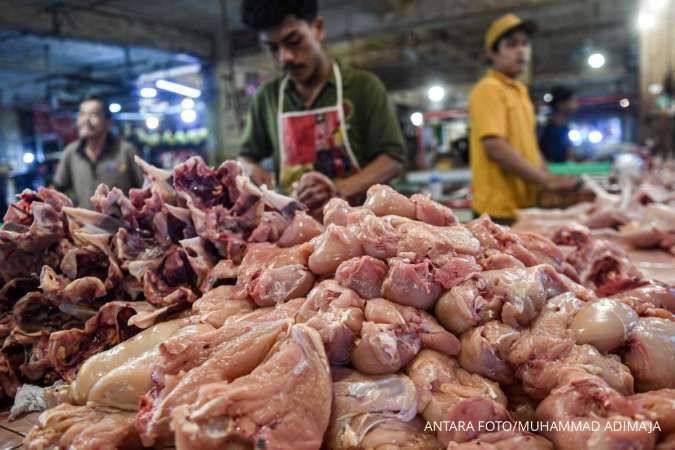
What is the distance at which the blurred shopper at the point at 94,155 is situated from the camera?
5.34 metres

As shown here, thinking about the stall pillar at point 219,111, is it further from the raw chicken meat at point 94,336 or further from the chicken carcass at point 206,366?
the chicken carcass at point 206,366

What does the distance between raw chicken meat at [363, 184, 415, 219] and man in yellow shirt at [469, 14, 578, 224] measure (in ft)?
9.23

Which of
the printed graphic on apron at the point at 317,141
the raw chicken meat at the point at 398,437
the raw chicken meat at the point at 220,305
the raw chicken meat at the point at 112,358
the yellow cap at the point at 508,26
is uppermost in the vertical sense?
the yellow cap at the point at 508,26

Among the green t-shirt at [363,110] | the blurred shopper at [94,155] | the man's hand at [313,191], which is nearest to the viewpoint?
the man's hand at [313,191]

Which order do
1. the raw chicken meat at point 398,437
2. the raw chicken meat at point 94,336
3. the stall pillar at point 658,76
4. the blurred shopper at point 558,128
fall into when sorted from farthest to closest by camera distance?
the stall pillar at point 658,76 → the blurred shopper at point 558,128 → the raw chicken meat at point 94,336 → the raw chicken meat at point 398,437

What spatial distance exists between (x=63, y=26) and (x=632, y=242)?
10.7 meters

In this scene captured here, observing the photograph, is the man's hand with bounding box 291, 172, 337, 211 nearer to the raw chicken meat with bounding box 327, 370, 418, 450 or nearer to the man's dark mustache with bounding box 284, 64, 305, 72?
the raw chicken meat with bounding box 327, 370, 418, 450

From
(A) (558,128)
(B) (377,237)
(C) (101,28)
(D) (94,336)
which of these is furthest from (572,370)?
(C) (101,28)

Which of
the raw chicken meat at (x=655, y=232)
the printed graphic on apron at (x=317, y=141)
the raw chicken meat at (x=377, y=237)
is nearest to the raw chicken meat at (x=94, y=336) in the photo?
the raw chicken meat at (x=377, y=237)

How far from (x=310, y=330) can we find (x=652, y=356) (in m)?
0.82

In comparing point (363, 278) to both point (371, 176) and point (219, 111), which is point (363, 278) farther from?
point (219, 111)

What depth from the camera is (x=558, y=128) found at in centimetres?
831

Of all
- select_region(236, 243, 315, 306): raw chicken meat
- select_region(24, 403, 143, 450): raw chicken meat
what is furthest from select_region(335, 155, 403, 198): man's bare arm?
select_region(24, 403, 143, 450): raw chicken meat

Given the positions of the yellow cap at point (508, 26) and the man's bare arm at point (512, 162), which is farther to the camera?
the yellow cap at point (508, 26)
